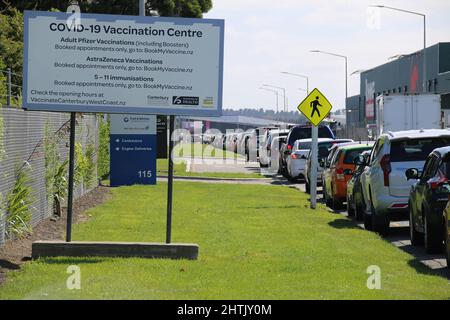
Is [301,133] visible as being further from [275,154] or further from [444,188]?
[444,188]

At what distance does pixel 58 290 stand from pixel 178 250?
10.8 ft

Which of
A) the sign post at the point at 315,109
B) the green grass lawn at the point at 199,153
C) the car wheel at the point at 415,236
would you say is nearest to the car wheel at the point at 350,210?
the sign post at the point at 315,109

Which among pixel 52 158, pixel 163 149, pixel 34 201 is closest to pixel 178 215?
pixel 52 158

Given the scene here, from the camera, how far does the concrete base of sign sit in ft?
44.6

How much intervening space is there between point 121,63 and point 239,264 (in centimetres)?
302

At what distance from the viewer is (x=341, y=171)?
2464 centimetres

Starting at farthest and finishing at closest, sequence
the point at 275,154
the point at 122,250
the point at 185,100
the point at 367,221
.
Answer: the point at 275,154, the point at 367,221, the point at 185,100, the point at 122,250

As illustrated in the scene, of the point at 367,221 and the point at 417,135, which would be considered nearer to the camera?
the point at 417,135

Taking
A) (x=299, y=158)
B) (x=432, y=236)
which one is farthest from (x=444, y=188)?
(x=299, y=158)

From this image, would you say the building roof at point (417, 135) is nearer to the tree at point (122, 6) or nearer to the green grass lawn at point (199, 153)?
the tree at point (122, 6)

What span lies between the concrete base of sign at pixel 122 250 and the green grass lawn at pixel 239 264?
1.03 feet

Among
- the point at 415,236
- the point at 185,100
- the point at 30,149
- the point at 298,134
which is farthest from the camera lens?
the point at 298,134

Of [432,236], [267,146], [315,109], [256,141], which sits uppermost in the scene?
[315,109]

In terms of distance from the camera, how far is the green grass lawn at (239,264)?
10641mm
